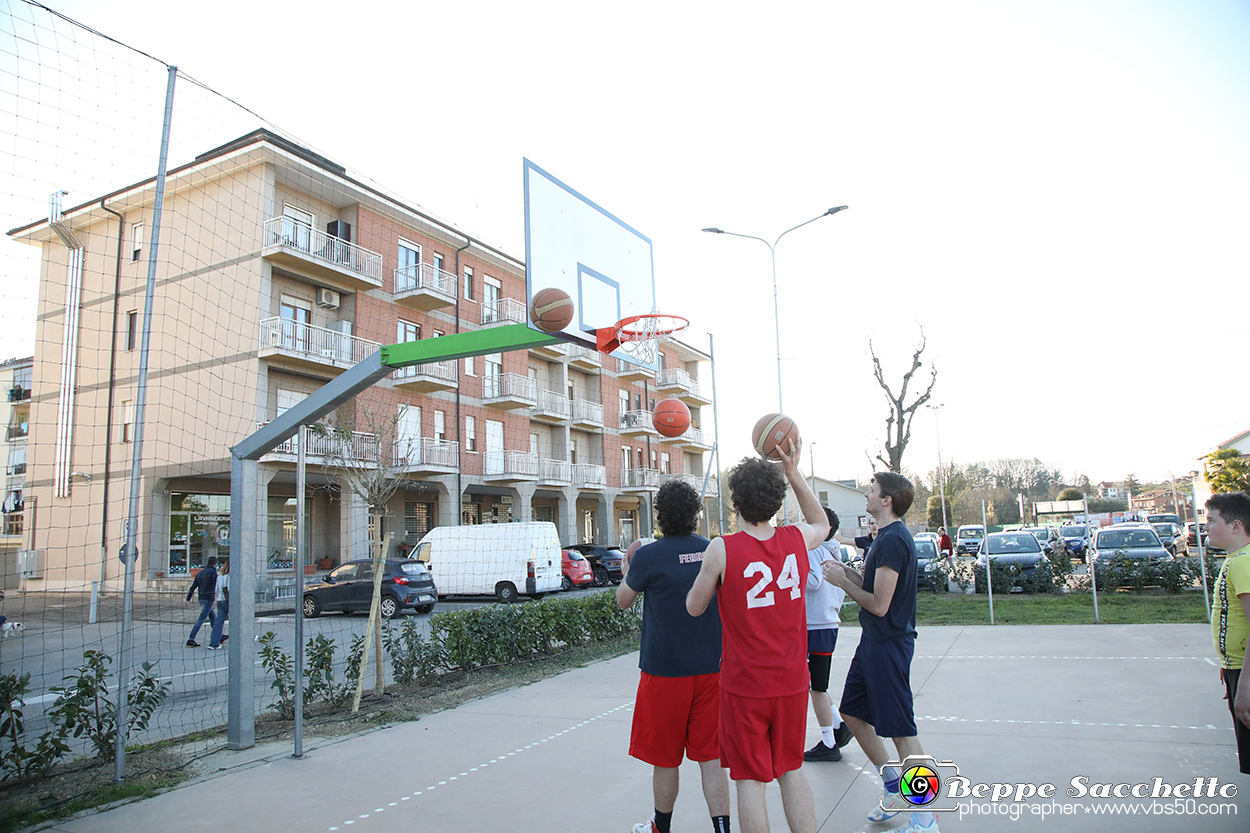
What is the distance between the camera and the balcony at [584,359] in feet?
113

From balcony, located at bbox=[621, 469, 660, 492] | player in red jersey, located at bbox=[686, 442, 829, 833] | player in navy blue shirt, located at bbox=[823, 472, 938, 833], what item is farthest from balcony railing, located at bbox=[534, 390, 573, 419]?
player in red jersey, located at bbox=[686, 442, 829, 833]

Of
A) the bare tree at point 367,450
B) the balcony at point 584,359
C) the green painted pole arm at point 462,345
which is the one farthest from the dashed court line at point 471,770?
the balcony at point 584,359

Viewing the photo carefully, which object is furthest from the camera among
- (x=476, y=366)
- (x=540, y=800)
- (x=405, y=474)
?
(x=476, y=366)

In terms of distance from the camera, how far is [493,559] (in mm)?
20578

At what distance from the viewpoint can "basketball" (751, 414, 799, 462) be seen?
4309 millimetres

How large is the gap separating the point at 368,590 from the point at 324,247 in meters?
11.5

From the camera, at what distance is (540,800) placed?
4.68m

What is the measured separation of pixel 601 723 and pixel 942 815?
3.10m

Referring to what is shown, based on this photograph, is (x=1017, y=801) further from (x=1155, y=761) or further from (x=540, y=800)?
(x=540, y=800)

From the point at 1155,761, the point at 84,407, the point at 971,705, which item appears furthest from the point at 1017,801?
the point at 84,407

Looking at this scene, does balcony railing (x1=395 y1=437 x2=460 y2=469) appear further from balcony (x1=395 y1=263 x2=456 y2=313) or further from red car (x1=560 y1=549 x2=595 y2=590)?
red car (x1=560 y1=549 x2=595 y2=590)

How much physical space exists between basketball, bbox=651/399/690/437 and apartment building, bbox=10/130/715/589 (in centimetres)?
104

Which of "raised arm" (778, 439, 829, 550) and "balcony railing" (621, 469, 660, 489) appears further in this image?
"balcony railing" (621, 469, 660, 489)

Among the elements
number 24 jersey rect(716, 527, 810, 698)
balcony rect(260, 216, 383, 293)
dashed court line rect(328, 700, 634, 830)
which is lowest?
dashed court line rect(328, 700, 634, 830)
